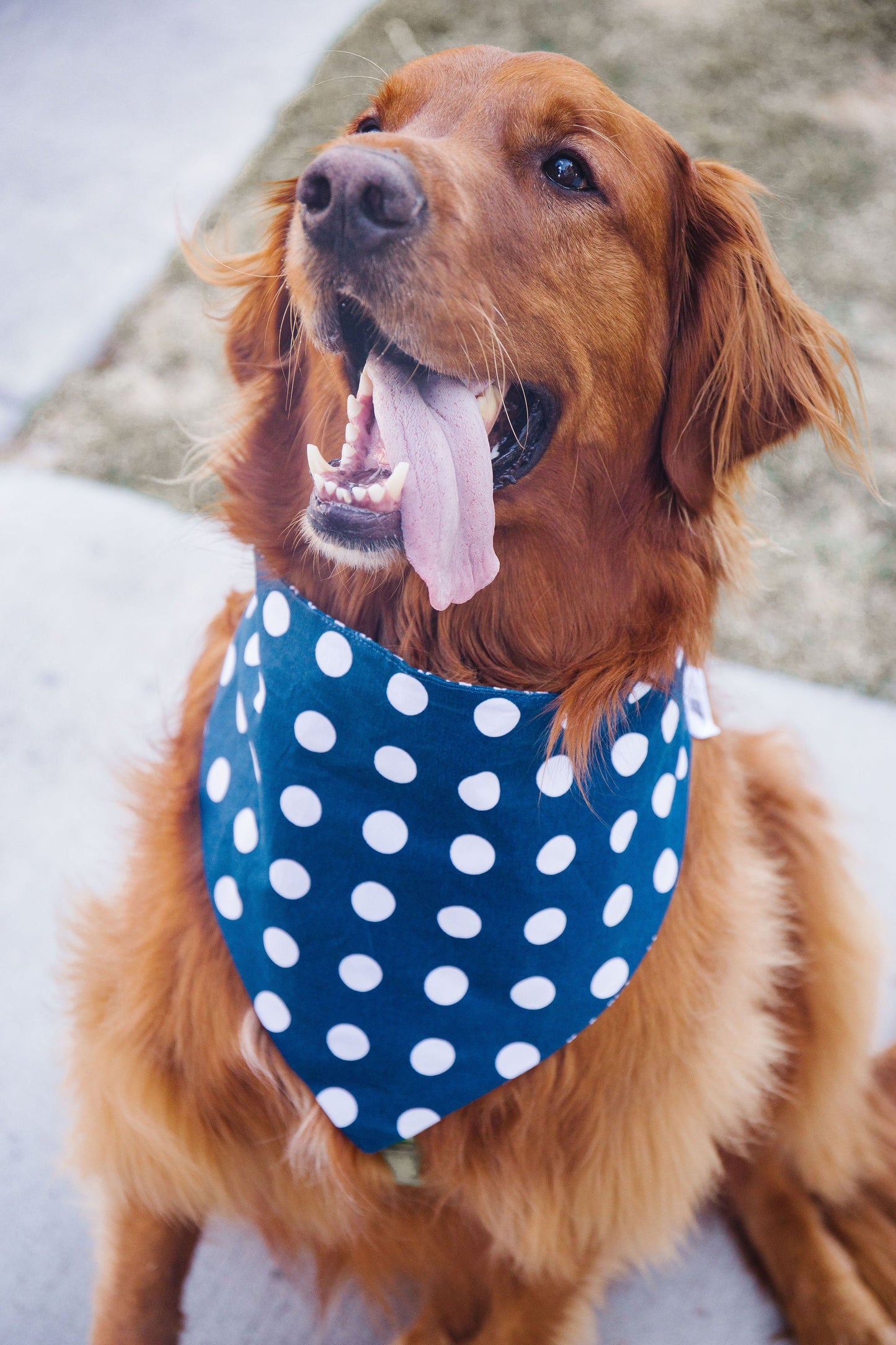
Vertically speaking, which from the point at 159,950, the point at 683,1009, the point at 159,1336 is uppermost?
the point at 683,1009

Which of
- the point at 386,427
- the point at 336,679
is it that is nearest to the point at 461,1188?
the point at 336,679

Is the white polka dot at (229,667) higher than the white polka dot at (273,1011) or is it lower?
higher

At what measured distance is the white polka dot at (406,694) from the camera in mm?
1501

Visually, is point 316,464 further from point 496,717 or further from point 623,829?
point 623,829

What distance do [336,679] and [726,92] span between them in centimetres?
490

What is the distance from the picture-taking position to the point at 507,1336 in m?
1.89

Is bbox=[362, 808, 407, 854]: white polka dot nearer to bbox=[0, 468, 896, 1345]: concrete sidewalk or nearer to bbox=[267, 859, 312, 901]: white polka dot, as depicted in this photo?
bbox=[267, 859, 312, 901]: white polka dot

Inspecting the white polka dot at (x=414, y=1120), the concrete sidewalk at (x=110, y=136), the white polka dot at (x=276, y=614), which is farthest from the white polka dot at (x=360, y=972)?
the concrete sidewalk at (x=110, y=136)

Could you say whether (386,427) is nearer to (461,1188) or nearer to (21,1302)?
(461,1188)

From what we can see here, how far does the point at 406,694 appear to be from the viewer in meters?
1.51

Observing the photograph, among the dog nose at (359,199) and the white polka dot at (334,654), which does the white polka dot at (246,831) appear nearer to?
the white polka dot at (334,654)

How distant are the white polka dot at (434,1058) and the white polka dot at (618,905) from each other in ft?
1.08

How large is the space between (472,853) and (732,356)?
0.90 meters

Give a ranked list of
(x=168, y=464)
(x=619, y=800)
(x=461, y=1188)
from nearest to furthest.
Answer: (x=619, y=800) < (x=461, y=1188) < (x=168, y=464)
